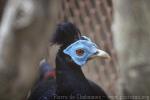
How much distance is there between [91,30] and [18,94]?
10.8 ft

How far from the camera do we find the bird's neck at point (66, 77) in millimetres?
2576

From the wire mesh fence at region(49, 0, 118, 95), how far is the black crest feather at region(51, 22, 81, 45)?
1.83m

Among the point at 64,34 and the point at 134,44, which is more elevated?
the point at 64,34

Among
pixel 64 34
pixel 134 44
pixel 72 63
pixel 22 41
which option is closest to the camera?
pixel 22 41

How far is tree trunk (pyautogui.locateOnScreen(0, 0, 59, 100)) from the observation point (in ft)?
3.99

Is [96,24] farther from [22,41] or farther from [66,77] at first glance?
[22,41]

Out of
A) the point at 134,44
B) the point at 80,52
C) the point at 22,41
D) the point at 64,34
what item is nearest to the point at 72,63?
the point at 80,52

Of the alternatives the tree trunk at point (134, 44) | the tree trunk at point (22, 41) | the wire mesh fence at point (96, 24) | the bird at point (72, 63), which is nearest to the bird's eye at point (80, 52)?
the bird at point (72, 63)

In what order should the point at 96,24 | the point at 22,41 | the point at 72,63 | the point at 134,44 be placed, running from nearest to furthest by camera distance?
the point at 22,41, the point at 134,44, the point at 72,63, the point at 96,24

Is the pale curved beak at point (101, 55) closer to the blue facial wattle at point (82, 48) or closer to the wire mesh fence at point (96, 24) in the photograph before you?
the blue facial wattle at point (82, 48)

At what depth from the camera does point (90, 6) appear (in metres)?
4.55

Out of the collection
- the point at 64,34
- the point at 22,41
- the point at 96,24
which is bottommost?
the point at 22,41

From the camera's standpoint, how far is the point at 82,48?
264 cm

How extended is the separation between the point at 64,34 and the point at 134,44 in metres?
0.94
